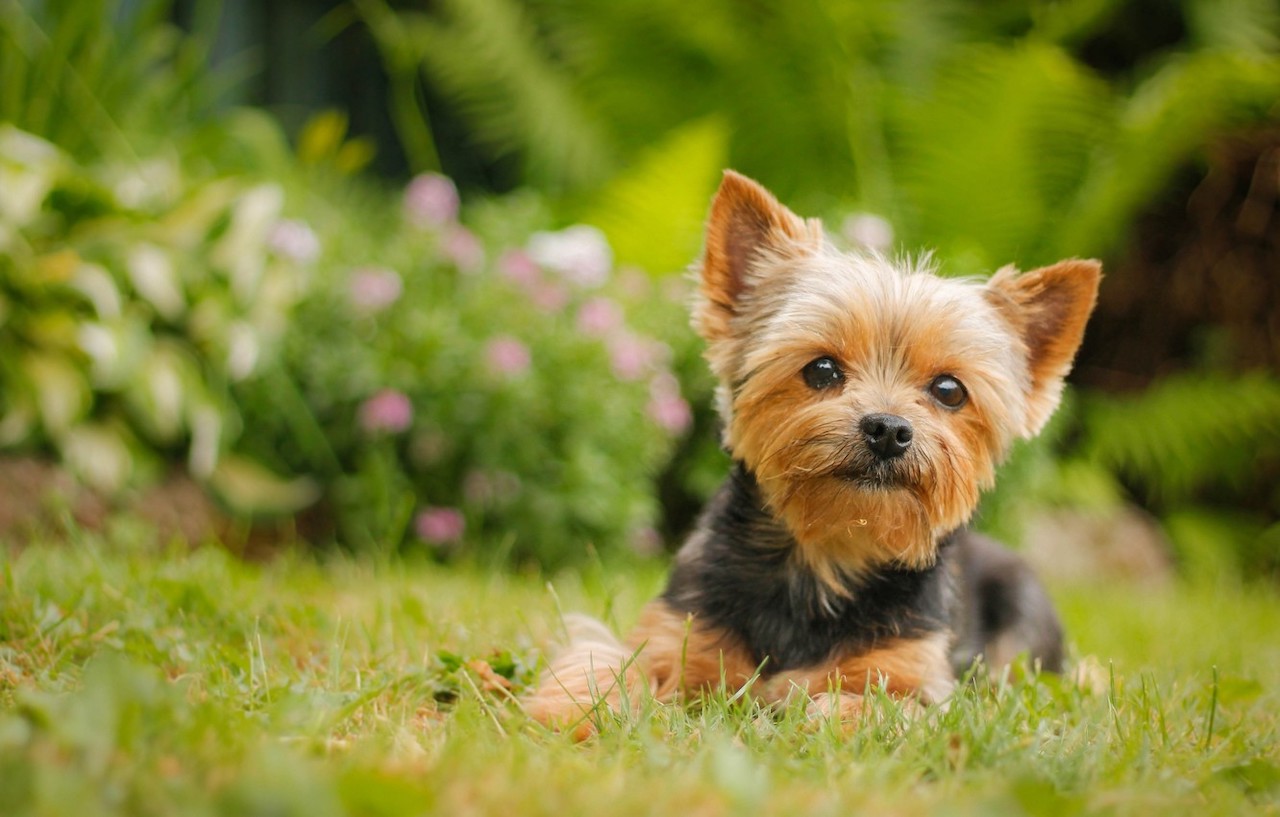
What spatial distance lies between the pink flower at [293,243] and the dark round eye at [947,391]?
3.58m

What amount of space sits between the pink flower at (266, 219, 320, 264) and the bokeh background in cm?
2

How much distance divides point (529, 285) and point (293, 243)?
120cm

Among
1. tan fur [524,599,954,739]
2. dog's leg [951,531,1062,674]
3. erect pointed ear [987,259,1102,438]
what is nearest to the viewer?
tan fur [524,599,954,739]

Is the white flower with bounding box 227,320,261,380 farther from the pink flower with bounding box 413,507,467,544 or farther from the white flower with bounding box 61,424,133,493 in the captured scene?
the pink flower with bounding box 413,507,467,544

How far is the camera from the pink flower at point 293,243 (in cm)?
579

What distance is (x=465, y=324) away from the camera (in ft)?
19.2

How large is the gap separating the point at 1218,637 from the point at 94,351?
17.2 ft

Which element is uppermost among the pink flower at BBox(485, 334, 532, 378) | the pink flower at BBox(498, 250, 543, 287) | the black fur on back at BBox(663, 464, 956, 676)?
the pink flower at BBox(498, 250, 543, 287)

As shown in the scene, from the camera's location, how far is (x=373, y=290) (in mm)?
5762

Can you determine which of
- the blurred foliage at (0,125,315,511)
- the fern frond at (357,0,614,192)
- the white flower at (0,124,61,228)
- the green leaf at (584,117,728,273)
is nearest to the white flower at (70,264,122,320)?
the blurred foliage at (0,125,315,511)

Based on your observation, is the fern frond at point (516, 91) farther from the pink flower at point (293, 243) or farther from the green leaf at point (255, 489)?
the green leaf at point (255, 489)

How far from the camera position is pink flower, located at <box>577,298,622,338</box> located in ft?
18.7

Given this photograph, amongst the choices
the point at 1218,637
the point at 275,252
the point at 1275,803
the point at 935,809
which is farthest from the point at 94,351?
the point at 1218,637

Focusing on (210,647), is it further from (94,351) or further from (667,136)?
(667,136)
